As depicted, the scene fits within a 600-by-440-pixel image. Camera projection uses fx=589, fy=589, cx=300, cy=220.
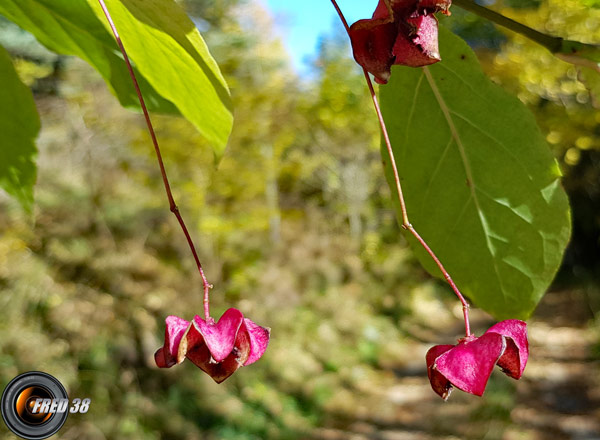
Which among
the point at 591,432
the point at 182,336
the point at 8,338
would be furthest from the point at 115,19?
the point at 591,432

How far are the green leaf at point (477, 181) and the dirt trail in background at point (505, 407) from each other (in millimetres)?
3628

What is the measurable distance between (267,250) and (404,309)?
5.22ft

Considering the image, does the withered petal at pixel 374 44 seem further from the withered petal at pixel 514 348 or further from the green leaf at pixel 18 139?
the green leaf at pixel 18 139

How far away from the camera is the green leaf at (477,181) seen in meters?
0.37

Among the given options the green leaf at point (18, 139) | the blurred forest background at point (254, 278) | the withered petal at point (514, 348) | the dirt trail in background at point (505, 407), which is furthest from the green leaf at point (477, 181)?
the dirt trail in background at point (505, 407)

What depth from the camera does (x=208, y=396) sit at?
3.61 meters

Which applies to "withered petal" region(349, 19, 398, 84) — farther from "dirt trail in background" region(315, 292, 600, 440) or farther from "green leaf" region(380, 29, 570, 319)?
"dirt trail in background" region(315, 292, 600, 440)

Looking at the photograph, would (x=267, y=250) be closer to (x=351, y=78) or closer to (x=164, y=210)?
(x=164, y=210)

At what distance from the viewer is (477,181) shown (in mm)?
392

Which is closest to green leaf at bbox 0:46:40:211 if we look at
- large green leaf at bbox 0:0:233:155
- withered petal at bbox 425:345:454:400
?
large green leaf at bbox 0:0:233:155

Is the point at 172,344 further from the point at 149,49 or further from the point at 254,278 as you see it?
the point at 254,278

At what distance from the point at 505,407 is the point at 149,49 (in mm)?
4240

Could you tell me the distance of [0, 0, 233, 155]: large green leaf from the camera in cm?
32

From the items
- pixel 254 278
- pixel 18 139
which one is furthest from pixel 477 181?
pixel 254 278
